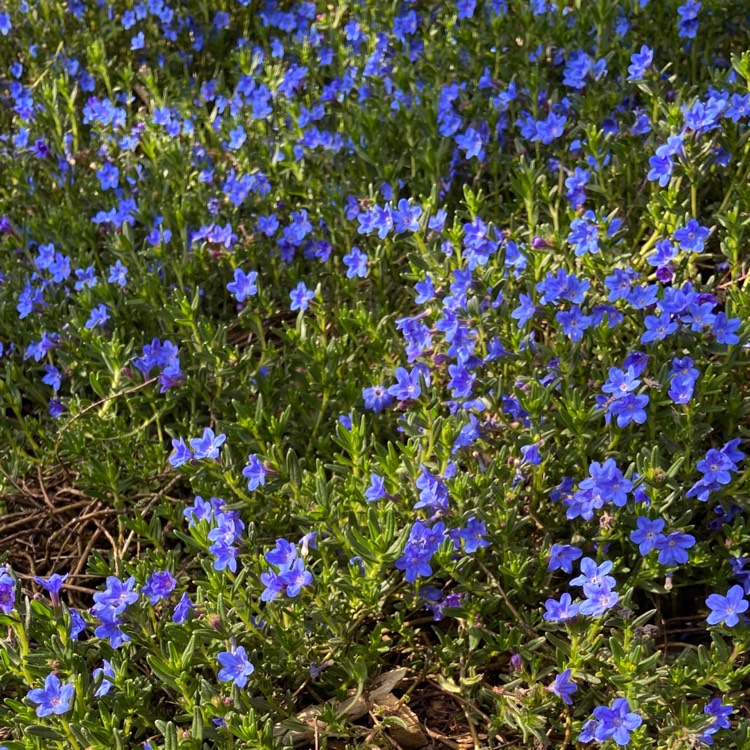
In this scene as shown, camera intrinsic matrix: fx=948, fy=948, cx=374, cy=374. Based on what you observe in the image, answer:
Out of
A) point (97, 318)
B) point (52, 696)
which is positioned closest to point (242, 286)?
point (97, 318)

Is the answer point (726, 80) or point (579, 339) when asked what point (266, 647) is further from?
point (726, 80)

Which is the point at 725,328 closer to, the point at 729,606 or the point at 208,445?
the point at 729,606

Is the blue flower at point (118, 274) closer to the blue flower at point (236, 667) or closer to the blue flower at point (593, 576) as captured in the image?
the blue flower at point (236, 667)

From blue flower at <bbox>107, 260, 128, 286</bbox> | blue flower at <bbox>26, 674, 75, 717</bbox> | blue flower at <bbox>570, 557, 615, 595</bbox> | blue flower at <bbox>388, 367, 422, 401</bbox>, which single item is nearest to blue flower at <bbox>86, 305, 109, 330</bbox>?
blue flower at <bbox>107, 260, 128, 286</bbox>

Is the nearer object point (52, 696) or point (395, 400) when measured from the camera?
point (52, 696)

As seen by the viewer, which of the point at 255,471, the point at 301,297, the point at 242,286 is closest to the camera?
the point at 255,471

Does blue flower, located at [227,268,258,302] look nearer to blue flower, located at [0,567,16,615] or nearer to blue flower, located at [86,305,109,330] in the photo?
blue flower, located at [86,305,109,330]
